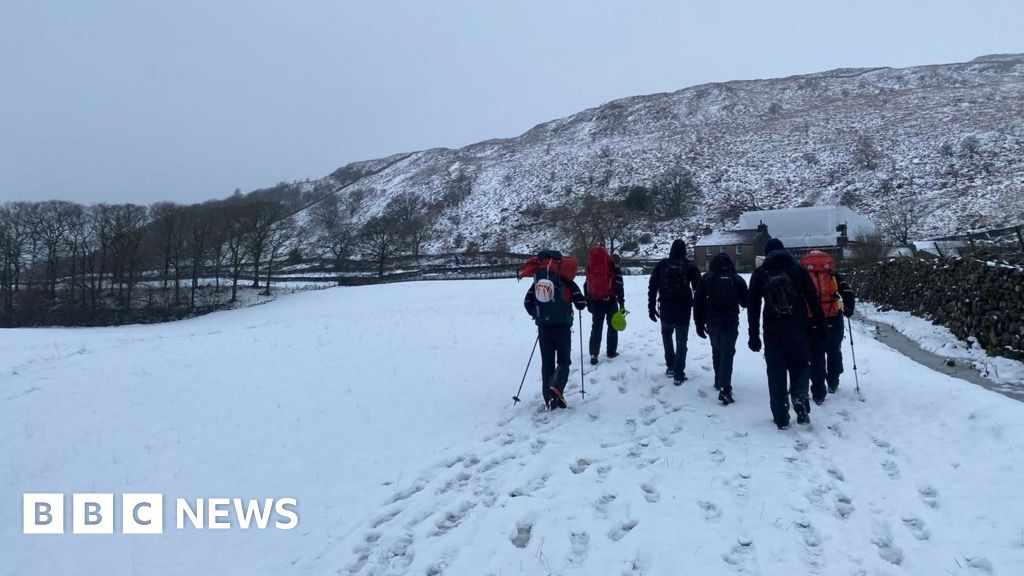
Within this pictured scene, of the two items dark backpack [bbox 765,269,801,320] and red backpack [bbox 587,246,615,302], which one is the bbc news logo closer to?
dark backpack [bbox 765,269,801,320]

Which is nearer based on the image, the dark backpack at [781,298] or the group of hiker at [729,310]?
the dark backpack at [781,298]

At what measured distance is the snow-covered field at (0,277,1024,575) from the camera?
4.09 m

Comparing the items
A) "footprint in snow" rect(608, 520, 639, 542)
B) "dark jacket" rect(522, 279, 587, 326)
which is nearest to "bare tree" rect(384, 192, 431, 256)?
"dark jacket" rect(522, 279, 587, 326)

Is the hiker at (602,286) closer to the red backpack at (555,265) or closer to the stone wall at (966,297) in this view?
the red backpack at (555,265)

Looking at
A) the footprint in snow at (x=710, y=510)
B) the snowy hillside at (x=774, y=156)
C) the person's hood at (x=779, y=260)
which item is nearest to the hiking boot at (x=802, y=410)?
the person's hood at (x=779, y=260)

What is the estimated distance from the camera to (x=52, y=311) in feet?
132

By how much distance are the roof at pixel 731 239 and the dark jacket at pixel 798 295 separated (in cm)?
5219

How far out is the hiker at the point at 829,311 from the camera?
7.10m

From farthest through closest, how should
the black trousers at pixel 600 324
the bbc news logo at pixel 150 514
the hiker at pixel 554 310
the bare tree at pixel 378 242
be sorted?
the bare tree at pixel 378 242
the black trousers at pixel 600 324
the hiker at pixel 554 310
the bbc news logo at pixel 150 514

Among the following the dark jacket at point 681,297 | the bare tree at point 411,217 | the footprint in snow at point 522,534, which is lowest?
the footprint in snow at point 522,534

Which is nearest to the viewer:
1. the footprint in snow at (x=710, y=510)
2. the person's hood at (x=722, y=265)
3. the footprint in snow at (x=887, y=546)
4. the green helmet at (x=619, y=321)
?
the footprint in snow at (x=887, y=546)

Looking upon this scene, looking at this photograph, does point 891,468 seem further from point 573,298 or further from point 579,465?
point 573,298

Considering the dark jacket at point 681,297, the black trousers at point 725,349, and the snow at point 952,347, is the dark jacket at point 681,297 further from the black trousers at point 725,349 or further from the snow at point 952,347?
the snow at point 952,347

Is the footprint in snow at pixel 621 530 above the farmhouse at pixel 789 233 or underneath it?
underneath
